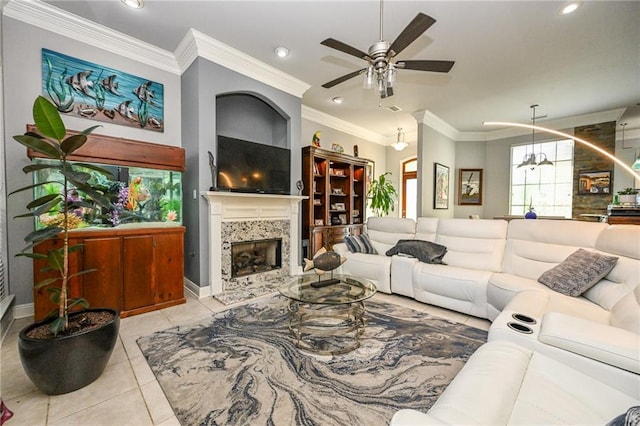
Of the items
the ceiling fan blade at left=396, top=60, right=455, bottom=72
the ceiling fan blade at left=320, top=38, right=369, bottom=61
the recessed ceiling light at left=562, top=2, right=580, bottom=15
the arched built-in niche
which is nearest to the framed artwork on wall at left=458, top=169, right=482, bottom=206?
the recessed ceiling light at left=562, top=2, right=580, bottom=15

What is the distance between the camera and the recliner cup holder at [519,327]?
54.0 inches

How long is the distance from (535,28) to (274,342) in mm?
4164

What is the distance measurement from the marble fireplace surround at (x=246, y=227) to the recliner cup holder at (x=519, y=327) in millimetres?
2969

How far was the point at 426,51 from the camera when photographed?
3324mm

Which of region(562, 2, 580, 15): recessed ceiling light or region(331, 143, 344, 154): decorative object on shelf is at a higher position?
region(562, 2, 580, 15): recessed ceiling light

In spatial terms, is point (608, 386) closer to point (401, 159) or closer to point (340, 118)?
point (340, 118)

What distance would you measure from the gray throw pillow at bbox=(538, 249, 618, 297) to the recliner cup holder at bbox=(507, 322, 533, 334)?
3.75ft

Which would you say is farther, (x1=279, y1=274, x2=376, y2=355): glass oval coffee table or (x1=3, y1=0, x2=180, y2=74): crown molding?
(x1=3, y1=0, x2=180, y2=74): crown molding

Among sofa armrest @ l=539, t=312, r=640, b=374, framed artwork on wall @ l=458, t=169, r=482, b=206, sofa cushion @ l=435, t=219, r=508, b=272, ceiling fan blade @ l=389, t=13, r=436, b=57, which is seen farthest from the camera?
framed artwork on wall @ l=458, t=169, r=482, b=206

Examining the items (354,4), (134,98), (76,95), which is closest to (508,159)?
(354,4)

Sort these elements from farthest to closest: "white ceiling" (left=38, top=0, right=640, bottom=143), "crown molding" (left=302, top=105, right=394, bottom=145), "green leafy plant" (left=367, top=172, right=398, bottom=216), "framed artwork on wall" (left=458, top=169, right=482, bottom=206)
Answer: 1. "framed artwork on wall" (left=458, top=169, right=482, bottom=206)
2. "green leafy plant" (left=367, top=172, right=398, bottom=216)
3. "crown molding" (left=302, top=105, right=394, bottom=145)
4. "white ceiling" (left=38, top=0, right=640, bottom=143)

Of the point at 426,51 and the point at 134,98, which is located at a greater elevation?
the point at 426,51

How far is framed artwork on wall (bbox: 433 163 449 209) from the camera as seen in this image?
6008mm

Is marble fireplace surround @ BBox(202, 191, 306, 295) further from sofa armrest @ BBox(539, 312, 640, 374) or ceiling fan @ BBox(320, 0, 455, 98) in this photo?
sofa armrest @ BBox(539, 312, 640, 374)
